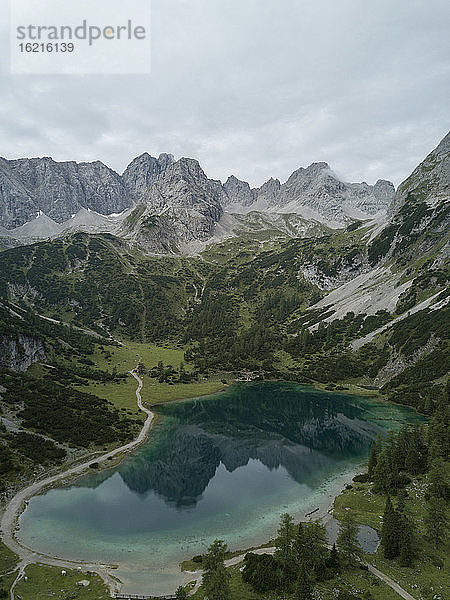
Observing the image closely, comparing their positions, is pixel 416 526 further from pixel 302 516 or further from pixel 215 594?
pixel 215 594

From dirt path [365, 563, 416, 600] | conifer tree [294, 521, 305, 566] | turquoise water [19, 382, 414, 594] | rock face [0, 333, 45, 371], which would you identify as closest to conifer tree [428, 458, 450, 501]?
turquoise water [19, 382, 414, 594]

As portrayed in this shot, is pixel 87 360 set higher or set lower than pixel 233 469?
higher

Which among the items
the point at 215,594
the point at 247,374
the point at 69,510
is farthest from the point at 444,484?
the point at 247,374

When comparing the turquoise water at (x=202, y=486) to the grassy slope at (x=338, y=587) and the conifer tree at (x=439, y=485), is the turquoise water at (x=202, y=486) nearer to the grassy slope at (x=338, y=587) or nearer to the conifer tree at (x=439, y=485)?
the grassy slope at (x=338, y=587)

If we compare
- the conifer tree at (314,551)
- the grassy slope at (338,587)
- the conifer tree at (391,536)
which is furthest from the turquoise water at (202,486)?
the conifer tree at (391,536)

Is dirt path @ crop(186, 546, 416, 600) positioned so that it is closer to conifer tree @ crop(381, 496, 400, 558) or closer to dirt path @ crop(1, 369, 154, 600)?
conifer tree @ crop(381, 496, 400, 558)

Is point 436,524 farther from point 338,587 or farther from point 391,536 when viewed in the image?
point 338,587

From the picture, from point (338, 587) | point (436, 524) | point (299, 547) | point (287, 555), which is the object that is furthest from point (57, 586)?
point (436, 524)
